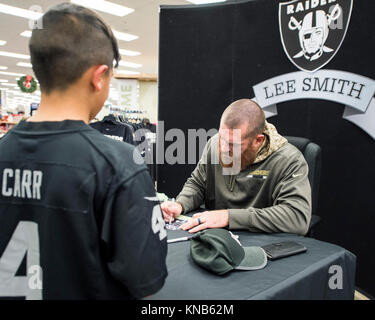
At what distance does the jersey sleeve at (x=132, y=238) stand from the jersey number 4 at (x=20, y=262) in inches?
6.5

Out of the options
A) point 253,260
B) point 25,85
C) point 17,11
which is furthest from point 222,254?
point 25,85

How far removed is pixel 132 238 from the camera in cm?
59

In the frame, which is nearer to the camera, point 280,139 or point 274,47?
point 280,139

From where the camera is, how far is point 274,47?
253cm

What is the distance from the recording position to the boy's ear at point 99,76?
675mm

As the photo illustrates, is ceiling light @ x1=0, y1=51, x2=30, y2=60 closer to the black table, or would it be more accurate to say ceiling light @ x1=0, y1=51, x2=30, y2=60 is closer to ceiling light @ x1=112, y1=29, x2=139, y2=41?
ceiling light @ x1=112, y1=29, x2=139, y2=41

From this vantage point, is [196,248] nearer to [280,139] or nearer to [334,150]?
[280,139]

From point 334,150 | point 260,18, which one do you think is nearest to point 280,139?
point 334,150

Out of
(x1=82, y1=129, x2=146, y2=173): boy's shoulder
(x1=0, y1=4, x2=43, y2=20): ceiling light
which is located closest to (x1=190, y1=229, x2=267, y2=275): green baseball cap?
(x1=82, y1=129, x2=146, y2=173): boy's shoulder

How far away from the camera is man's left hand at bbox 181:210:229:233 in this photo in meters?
1.26

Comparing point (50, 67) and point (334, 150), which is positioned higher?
point (50, 67)

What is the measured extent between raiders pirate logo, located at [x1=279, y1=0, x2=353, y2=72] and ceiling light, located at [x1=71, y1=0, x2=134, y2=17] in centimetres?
405

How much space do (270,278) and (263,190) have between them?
74 cm

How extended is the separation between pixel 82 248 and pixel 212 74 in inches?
103
